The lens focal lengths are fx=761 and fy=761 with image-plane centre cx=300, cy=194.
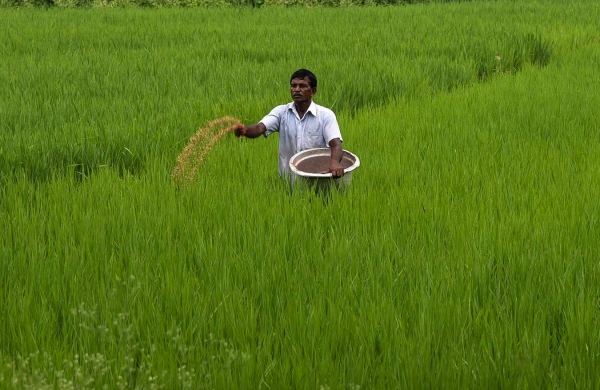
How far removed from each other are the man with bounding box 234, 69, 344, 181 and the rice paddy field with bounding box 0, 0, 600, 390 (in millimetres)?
214

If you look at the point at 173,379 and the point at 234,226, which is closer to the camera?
the point at 173,379

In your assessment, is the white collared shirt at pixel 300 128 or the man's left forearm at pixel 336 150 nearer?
the man's left forearm at pixel 336 150

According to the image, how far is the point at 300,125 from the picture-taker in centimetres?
364

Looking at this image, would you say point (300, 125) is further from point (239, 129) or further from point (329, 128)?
point (239, 129)

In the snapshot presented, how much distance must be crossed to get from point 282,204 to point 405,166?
0.97 meters

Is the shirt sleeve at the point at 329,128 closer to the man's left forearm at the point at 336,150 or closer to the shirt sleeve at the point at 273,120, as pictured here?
the man's left forearm at the point at 336,150

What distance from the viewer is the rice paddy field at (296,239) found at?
192 centimetres

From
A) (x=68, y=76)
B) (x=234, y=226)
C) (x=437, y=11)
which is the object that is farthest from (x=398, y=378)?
(x=437, y=11)

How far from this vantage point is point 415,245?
2.84 m

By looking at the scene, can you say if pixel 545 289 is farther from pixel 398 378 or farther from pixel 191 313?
pixel 191 313

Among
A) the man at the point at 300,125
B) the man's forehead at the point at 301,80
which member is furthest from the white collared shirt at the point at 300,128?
the man's forehead at the point at 301,80

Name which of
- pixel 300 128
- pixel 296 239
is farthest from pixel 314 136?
pixel 296 239

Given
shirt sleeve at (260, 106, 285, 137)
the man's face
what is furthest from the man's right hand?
the man's face

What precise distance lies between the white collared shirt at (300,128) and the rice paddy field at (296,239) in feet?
0.69
